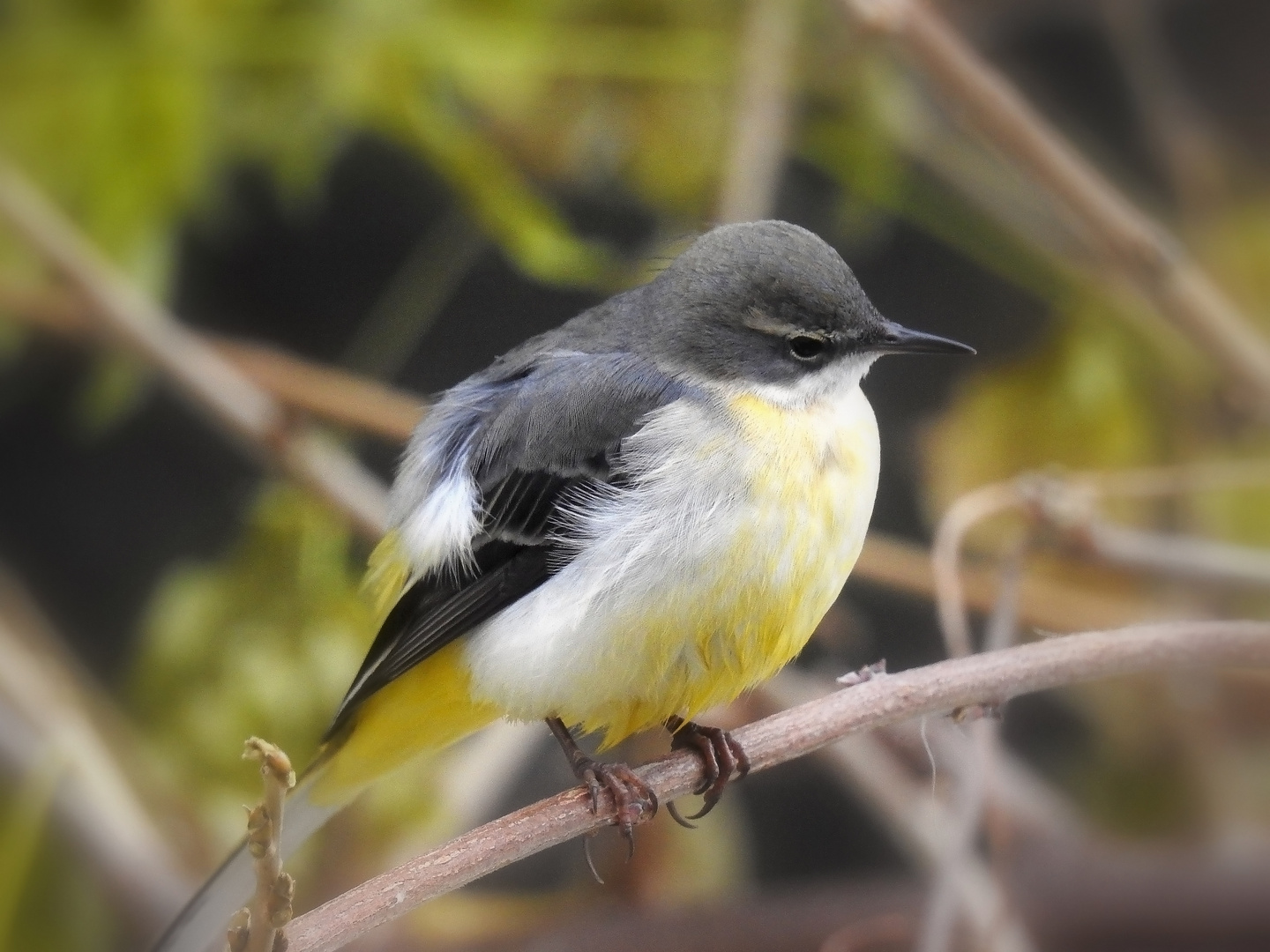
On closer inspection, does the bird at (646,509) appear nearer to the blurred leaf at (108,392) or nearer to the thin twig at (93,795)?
the thin twig at (93,795)

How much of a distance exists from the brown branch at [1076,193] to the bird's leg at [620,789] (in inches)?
26.3

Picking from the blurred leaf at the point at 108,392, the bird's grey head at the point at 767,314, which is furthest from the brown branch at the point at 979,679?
the blurred leaf at the point at 108,392

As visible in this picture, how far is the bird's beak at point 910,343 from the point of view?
3.24 feet

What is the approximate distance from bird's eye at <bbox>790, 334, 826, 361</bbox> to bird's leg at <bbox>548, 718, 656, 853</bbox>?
14.0 inches

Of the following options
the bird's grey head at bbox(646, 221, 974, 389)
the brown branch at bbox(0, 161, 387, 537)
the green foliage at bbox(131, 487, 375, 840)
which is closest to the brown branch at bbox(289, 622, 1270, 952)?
the bird's grey head at bbox(646, 221, 974, 389)

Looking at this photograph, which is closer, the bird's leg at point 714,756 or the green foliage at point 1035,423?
the bird's leg at point 714,756

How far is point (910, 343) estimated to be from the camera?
101 cm

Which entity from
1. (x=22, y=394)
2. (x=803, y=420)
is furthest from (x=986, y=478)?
(x=22, y=394)

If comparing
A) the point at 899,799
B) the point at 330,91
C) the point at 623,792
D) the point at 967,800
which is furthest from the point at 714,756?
the point at 330,91

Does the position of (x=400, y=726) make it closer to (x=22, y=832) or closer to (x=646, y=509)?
(x=646, y=509)

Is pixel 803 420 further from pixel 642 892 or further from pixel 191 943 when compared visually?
pixel 642 892

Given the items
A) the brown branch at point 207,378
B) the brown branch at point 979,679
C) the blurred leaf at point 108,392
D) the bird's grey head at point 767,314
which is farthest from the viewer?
the blurred leaf at point 108,392

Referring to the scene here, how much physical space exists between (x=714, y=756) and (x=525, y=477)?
0.28 metres

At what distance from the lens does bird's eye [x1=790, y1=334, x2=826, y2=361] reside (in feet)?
3.45
